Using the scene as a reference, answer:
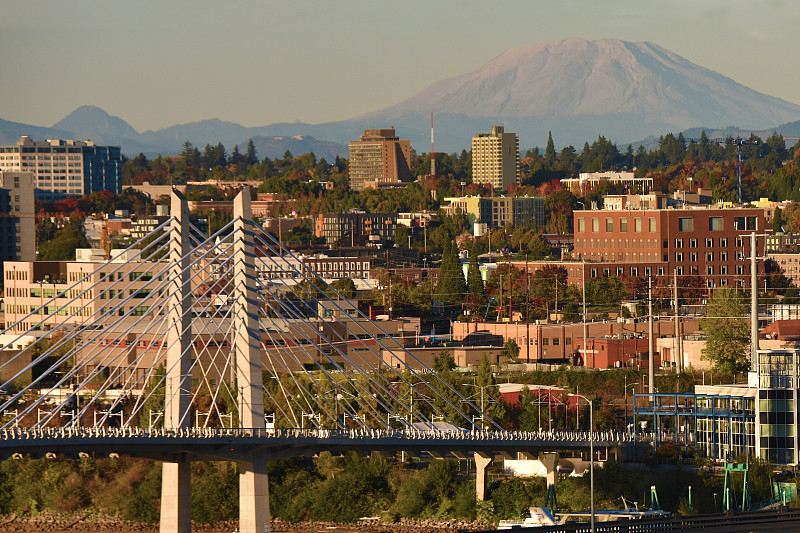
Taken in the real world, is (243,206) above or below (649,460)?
above

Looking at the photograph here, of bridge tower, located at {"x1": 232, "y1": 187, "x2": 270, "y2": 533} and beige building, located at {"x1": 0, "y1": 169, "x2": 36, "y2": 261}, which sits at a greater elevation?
beige building, located at {"x1": 0, "y1": 169, "x2": 36, "y2": 261}

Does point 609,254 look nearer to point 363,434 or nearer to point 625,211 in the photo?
point 625,211

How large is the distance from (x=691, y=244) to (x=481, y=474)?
239ft

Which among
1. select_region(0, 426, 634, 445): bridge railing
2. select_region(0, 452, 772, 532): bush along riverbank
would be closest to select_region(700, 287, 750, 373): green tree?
select_region(0, 452, 772, 532): bush along riverbank

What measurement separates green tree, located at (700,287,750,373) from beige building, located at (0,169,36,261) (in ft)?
327

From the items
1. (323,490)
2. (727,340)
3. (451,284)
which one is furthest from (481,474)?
(451,284)

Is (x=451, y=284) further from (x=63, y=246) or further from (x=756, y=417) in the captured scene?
(x=756, y=417)

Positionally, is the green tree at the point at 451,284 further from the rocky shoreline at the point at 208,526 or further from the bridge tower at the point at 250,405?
the bridge tower at the point at 250,405

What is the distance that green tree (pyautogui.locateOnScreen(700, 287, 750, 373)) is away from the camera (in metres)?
80.5

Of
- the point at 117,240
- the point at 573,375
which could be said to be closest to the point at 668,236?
the point at 573,375

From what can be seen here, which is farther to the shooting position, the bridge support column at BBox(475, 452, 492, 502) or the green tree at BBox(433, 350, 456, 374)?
the green tree at BBox(433, 350, 456, 374)

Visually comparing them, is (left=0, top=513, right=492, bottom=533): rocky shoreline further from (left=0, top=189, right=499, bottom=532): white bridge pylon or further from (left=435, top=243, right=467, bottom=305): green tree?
(left=435, top=243, right=467, bottom=305): green tree

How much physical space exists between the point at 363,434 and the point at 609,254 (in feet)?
267

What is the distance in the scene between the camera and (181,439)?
5025 centimetres
